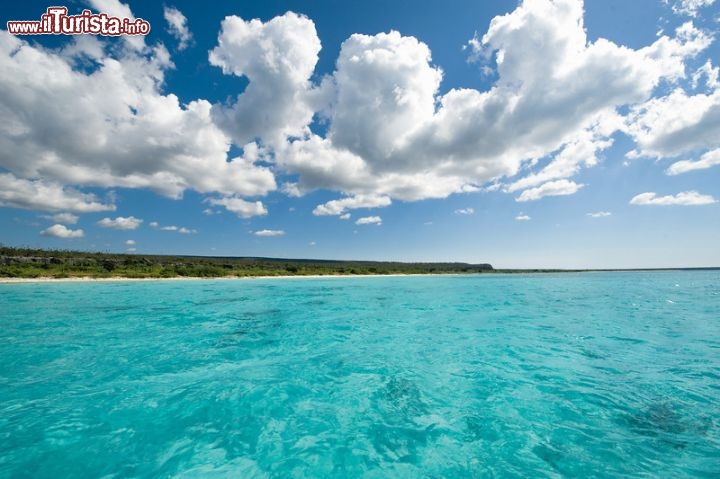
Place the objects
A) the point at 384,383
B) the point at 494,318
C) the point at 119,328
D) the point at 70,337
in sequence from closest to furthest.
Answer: the point at 384,383
the point at 70,337
the point at 119,328
the point at 494,318

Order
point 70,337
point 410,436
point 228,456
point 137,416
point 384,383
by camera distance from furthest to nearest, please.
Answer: point 70,337
point 384,383
point 137,416
point 410,436
point 228,456

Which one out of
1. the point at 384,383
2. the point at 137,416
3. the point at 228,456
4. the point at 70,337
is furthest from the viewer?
the point at 70,337

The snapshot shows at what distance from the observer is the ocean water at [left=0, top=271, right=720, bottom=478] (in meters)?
5.31

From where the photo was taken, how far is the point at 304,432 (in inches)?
248

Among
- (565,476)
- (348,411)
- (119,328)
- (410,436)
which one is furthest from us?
(119,328)

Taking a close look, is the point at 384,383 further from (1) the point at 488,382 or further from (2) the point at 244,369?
(2) the point at 244,369

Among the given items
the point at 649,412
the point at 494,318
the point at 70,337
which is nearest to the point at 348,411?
the point at 649,412

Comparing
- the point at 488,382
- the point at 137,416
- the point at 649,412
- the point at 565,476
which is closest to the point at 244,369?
the point at 137,416

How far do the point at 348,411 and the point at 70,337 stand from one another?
47.1 ft

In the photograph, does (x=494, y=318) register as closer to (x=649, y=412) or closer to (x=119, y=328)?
(x=649, y=412)

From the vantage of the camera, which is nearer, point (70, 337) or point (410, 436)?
point (410, 436)

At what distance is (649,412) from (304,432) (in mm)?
8191

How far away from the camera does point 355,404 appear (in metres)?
7.55

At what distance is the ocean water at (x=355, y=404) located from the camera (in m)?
5.31
